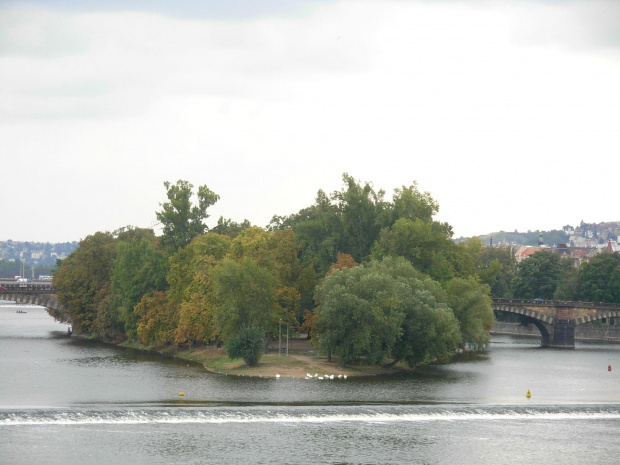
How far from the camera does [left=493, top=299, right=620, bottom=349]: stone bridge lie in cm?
13412

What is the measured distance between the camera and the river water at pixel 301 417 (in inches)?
2212

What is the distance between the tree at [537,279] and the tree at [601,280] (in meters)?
12.1

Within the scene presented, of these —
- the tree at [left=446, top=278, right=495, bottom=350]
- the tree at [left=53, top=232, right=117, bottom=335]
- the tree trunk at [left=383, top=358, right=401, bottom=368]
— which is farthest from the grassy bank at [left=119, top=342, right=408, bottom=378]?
the tree at [left=53, top=232, right=117, bottom=335]

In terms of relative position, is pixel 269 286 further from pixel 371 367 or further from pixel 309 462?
pixel 309 462

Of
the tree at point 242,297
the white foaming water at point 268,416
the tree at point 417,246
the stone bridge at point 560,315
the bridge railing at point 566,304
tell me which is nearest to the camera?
the white foaming water at point 268,416

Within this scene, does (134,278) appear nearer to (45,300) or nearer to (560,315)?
(45,300)

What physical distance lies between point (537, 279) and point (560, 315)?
33853 mm

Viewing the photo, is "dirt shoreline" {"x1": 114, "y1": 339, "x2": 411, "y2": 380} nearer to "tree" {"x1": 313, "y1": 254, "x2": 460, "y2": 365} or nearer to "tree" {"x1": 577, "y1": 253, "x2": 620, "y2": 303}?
"tree" {"x1": 313, "y1": 254, "x2": 460, "y2": 365}

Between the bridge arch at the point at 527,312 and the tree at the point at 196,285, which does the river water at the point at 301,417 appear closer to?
the tree at the point at 196,285

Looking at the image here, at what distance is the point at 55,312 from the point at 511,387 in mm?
94007

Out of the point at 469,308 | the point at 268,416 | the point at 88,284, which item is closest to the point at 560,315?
the point at 469,308

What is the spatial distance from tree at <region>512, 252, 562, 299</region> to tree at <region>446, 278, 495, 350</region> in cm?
6417

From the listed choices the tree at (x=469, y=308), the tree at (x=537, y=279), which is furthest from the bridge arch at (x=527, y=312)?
the tree at (x=537, y=279)

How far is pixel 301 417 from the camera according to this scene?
64.8 metres
